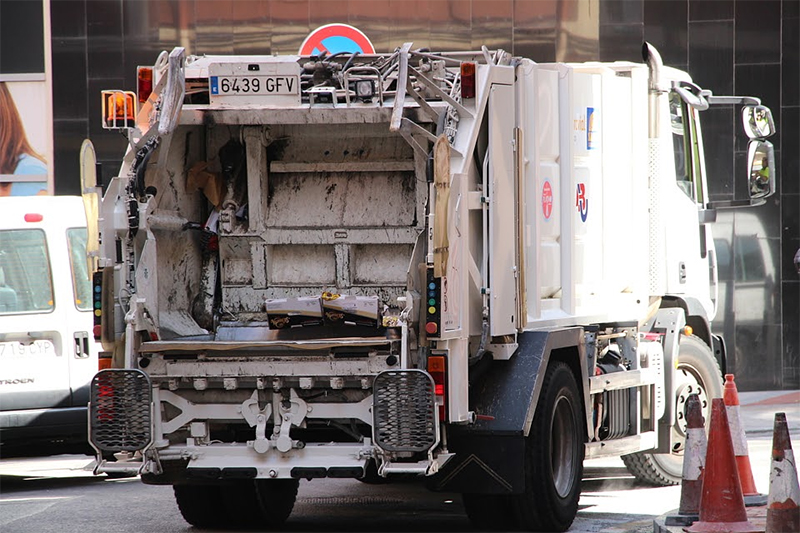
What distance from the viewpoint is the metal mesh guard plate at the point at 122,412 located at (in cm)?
757

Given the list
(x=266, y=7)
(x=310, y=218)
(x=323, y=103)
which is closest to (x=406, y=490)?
(x=310, y=218)

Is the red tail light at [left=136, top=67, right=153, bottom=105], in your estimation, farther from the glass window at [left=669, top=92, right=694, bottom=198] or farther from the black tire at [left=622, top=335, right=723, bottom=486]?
the black tire at [left=622, top=335, right=723, bottom=486]

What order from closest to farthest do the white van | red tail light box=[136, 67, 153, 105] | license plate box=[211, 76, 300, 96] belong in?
1. license plate box=[211, 76, 300, 96]
2. red tail light box=[136, 67, 153, 105]
3. the white van

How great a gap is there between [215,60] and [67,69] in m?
9.58

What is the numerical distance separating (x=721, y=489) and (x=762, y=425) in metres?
7.91

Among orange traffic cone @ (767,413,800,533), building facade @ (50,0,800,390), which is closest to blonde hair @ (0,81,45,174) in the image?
building facade @ (50,0,800,390)

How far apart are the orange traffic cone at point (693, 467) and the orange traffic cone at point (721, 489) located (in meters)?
0.48

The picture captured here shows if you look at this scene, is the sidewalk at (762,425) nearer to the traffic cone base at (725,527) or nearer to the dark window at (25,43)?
the traffic cone base at (725,527)

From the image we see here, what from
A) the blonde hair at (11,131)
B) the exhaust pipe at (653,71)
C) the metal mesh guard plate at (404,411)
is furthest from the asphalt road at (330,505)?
the blonde hair at (11,131)

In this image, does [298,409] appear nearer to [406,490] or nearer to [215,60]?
[215,60]

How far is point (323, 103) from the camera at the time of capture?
25.9 feet

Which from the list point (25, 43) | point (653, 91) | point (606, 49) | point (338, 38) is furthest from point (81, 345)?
point (606, 49)

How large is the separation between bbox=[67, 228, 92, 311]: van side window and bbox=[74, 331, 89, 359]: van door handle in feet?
0.67

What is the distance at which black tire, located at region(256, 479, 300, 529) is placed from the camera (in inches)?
347
